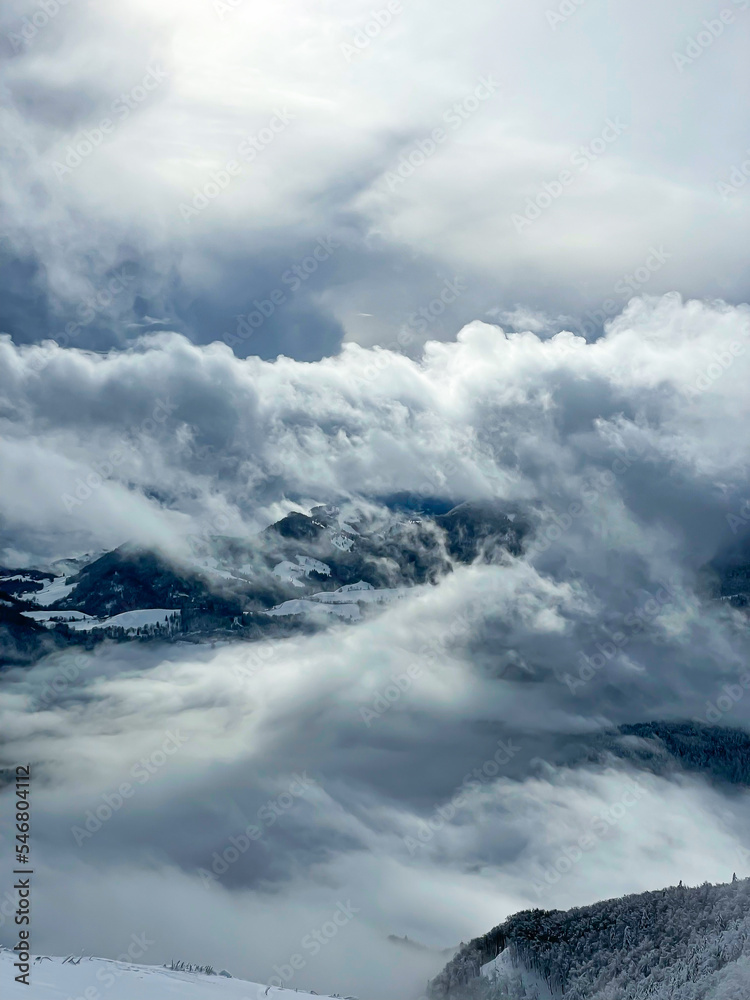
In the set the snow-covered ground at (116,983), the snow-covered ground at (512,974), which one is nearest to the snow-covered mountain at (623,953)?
the snow-covered ground at (512,974)

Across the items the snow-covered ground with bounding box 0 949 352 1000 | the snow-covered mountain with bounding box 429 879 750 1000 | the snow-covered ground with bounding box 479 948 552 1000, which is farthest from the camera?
the snow-covered ground with bounding box 479 948 552 1000

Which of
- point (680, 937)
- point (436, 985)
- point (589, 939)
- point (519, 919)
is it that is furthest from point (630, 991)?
point (436, 985)

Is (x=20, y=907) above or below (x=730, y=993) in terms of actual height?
above

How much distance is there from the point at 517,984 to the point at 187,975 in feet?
299

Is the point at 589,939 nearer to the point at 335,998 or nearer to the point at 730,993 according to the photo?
the point at 730,993

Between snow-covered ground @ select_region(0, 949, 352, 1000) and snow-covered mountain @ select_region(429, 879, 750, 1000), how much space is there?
49.8 metres

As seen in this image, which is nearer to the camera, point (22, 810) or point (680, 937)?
point (22, 810)

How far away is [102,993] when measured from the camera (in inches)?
1592

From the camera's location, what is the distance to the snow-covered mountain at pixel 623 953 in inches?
3140

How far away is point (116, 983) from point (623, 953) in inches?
3471

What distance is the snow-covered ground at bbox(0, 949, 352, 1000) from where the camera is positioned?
38.5 m

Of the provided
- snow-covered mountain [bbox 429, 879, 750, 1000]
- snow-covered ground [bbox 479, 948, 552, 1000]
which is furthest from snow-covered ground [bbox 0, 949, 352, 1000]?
snow-covered ground [bbox 479, 948, 552, 1000]

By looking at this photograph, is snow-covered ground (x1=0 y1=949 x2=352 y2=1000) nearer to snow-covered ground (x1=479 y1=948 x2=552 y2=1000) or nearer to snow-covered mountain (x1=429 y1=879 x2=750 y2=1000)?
snow-covered mountain (x1=429 y1=879 x2=750 y2=1000)

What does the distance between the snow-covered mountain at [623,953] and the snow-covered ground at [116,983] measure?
49787mm
